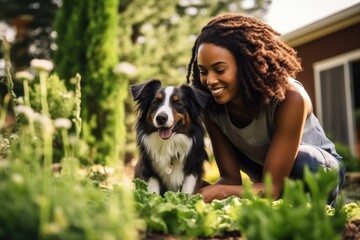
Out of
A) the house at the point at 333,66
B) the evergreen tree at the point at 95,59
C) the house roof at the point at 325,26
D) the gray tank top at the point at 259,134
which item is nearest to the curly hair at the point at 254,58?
the gray tank top at the point at 259,134

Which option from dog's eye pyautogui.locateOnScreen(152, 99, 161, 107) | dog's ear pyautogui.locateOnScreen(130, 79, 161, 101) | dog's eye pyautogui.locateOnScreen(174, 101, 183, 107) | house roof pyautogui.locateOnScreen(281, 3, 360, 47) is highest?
house roof pyautogui.locateOnScreen(281, 3, 360, 47)

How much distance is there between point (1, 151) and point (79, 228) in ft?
3.46

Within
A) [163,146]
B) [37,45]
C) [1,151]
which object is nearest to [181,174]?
[163,146]

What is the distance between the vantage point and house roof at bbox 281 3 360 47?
9.25m

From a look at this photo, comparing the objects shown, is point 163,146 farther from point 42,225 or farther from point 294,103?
point 42,225

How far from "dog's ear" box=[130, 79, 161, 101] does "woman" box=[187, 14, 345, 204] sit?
1.21 feet

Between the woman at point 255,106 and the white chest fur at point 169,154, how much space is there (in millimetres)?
288

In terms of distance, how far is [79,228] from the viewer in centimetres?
152

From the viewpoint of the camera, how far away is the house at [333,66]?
9.80 meters

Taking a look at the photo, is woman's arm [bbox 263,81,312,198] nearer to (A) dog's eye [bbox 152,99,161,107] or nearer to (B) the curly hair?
(B) the curly hair

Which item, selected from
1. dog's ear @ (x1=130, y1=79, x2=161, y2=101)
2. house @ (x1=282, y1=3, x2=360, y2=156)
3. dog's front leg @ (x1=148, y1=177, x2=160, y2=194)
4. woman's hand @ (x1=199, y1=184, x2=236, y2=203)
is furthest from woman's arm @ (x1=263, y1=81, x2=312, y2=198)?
house @ (x1=282, y1=3, x2=360, y2=156)

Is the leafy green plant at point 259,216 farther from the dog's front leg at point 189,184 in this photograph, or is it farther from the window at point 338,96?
the window at point 338,96

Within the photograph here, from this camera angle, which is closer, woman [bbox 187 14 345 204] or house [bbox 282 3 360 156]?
woman [bbox 187 14 345 204]

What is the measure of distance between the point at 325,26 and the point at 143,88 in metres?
7.33
